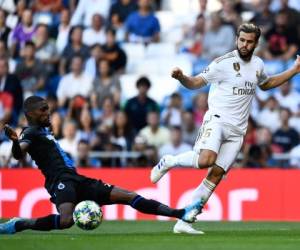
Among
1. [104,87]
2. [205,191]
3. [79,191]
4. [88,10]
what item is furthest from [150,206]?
[88,10]

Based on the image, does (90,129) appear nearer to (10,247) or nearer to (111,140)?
(111,140)

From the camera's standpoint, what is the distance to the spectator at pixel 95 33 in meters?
23.1

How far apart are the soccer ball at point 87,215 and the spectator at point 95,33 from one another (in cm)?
1054

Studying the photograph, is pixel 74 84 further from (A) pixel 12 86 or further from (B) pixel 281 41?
(B) pixel 281 41

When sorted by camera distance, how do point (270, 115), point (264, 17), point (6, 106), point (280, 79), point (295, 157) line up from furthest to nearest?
point (264, 17)
point (6, 106)
point (270, 115)
point (295, 157)
point (280, 79)

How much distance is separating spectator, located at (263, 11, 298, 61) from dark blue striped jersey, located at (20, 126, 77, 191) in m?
9.44

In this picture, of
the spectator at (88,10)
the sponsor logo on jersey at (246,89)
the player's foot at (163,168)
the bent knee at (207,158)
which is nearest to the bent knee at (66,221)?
the player's foot at (163,168)

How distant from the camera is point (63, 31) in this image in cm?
2347

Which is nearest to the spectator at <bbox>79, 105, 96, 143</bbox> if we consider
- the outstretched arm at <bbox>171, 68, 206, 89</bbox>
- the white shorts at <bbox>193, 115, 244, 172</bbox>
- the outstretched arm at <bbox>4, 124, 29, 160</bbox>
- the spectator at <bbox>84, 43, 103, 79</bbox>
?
the spectator at <bbox>84, 43, 103, 79</bbox>

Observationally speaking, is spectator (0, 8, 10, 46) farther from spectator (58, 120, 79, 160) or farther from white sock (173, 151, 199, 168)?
white sock (173, 151, 199, 168)

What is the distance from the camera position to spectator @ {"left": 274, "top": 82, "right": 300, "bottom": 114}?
21219 mm

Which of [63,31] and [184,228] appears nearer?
[184,228]

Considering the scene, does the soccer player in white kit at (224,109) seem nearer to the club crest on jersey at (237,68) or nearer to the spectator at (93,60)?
the club crest on jersey at (237,68)

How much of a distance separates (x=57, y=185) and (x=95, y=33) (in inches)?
416
